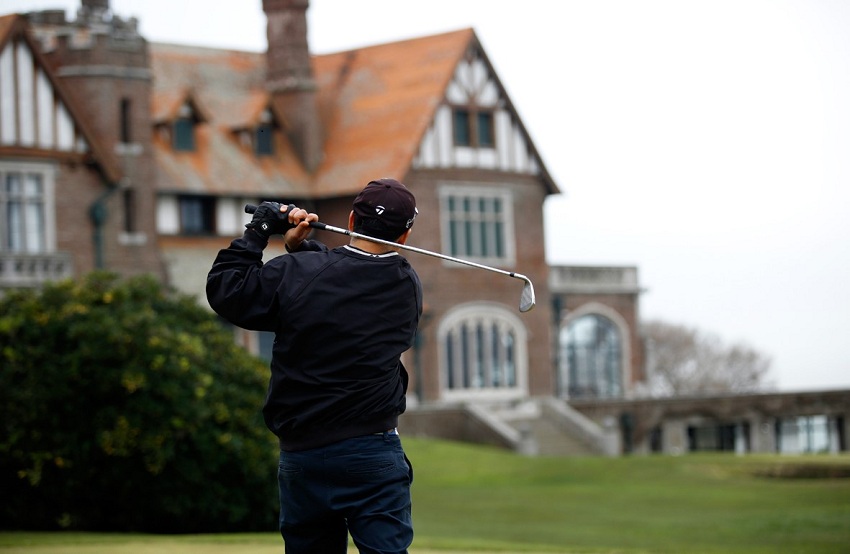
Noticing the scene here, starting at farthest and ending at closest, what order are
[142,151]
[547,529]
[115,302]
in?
[142,151] → [547,529] → [115,302]

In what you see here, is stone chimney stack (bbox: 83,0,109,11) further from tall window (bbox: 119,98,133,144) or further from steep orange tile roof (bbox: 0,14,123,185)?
tall window (bbox: 119,98,133,144)

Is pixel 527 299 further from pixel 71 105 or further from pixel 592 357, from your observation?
pixel 592 357

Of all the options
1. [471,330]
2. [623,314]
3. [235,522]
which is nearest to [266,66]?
[471,330]

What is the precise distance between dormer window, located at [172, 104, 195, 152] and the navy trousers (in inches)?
1259

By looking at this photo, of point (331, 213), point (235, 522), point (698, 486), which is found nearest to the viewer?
point (235, 522)

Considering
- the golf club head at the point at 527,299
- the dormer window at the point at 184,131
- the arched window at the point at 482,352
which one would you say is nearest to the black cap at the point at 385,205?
the golf club head at the point at 527,299

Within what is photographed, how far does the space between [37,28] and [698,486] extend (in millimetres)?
19208

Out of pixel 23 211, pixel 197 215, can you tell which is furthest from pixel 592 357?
pixel 23 211

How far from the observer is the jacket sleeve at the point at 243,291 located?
248 inches

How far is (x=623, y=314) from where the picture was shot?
150ft

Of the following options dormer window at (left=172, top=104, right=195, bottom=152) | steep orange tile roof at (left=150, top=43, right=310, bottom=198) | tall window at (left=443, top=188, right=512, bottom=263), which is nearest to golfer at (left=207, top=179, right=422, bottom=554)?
steep orange tile roof at (left=150, top=43, right=310, bottom=198)

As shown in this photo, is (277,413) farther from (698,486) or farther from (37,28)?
(37,28)

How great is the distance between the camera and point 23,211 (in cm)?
3278

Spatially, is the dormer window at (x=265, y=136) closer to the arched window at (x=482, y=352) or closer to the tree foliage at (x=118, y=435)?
the arched window at (x=482, y=352)
